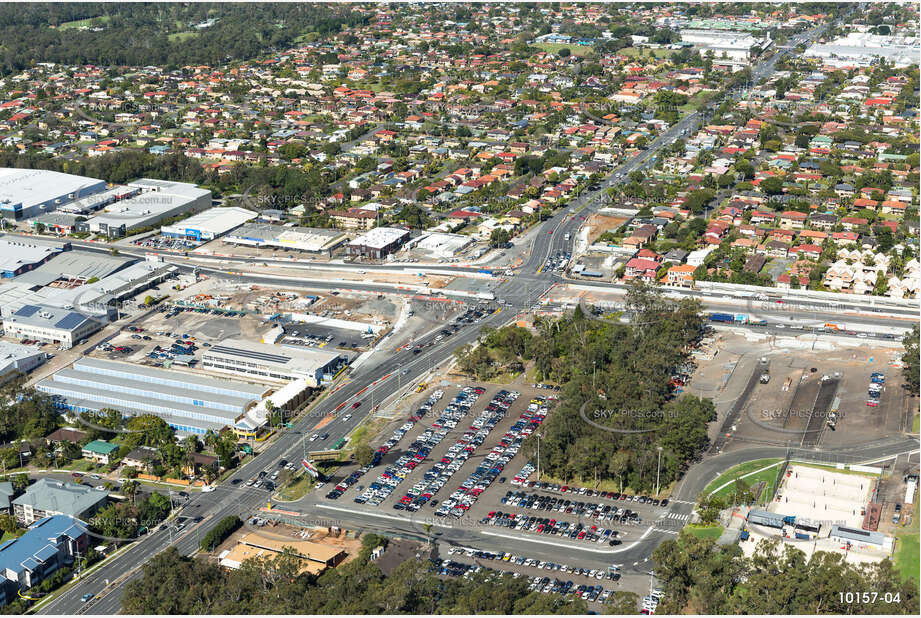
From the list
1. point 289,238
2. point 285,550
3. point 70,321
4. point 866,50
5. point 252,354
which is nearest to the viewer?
point 285,550

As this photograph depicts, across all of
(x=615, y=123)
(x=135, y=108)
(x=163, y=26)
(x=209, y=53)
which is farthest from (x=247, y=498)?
(x=163, y=26)

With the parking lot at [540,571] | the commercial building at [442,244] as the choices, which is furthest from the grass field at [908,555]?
the commercial building at [442,244]

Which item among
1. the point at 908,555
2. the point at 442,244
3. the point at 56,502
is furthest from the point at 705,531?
the point at 442,244

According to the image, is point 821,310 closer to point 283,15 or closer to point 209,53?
point 209,53

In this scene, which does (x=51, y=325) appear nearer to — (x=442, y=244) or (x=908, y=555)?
(x=442, y=244)

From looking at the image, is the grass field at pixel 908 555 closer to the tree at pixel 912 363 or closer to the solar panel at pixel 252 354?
the tree at pixel 912 363

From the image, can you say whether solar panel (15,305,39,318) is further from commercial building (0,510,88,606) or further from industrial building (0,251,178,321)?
commercial building (0,510,88,606)
